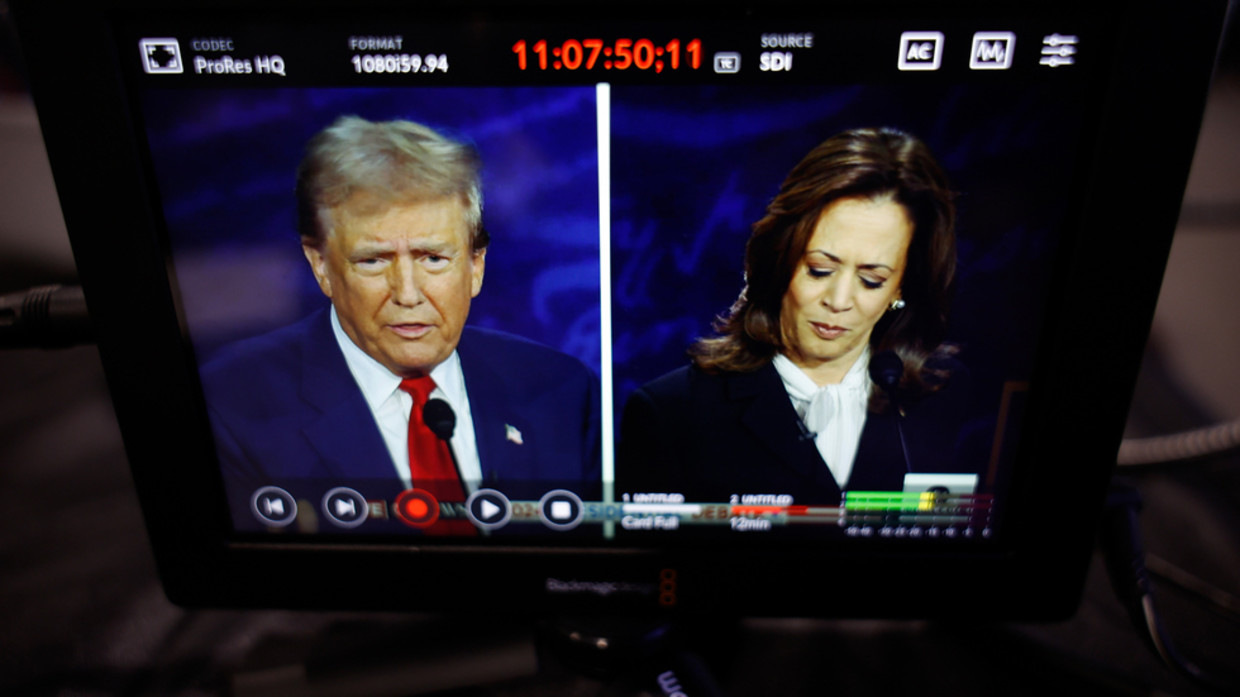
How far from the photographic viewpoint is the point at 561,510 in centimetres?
55

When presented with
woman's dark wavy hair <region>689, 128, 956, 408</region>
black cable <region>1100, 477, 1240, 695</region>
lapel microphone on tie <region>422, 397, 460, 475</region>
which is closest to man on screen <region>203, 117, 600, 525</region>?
lapel microphone on tie <region>422, 397, 460, 475</region>

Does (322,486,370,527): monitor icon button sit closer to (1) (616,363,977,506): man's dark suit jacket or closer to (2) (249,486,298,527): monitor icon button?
(2) (249,486,298,527): monitor icon button

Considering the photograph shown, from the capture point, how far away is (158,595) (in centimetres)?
67

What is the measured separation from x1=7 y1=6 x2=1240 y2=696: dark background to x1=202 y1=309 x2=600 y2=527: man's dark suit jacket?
17 centimetres

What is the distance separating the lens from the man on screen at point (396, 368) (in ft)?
1.54

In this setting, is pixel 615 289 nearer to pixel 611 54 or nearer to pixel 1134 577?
pixel 611 54

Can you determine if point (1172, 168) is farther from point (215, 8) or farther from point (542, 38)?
point (215, 8)

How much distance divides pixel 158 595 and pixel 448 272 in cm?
48

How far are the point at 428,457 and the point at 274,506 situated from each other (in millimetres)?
135

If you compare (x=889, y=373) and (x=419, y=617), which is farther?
(x=419, y=617)

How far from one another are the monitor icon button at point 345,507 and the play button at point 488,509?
0.08 metres

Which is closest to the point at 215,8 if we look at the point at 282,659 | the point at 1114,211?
the point at 282,659

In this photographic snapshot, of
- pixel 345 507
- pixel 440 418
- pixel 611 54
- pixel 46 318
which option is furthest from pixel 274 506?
pixel 611 54

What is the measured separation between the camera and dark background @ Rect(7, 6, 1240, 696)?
0.59 meters
